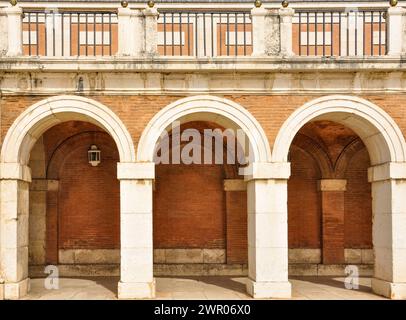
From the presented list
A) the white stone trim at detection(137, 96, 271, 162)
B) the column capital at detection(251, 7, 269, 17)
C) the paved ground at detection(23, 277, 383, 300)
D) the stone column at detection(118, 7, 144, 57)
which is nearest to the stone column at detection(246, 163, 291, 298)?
the white stone trim at detection(137, 96, 271, 162)

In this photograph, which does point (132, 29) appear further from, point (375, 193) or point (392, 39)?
point (375, 193)

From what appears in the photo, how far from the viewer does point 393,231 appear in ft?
30.0

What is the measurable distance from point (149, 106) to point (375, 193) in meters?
4.86

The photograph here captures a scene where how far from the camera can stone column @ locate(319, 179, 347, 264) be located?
1266 centimetres

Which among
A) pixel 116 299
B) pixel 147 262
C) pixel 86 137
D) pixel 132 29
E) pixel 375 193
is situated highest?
pixel 132 29

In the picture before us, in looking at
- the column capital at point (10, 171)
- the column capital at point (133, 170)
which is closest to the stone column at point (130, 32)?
the column capital at point (133, 170)

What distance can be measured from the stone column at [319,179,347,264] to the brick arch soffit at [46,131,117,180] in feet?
19.1

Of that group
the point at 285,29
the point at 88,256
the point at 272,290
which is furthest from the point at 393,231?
the point at 88,256

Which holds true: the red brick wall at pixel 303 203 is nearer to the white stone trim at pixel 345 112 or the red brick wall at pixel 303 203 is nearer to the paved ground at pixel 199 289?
the paved ground at pixel 199 289

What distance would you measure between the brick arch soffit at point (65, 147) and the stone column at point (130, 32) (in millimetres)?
3804

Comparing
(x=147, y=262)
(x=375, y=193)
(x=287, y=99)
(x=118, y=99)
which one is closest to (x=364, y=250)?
(x=375, y=193)

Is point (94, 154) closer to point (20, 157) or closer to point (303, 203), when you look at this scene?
point (20, 157)
